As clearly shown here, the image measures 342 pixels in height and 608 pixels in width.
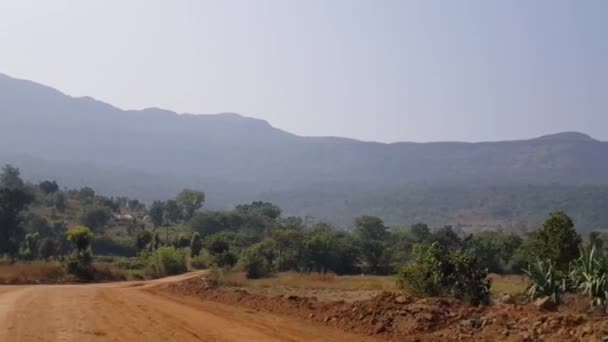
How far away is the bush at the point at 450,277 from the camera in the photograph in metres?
20.8

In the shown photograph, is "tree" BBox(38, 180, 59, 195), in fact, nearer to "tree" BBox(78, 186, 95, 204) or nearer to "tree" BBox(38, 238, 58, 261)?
"tree" BBox(78, 186, 95, 204)

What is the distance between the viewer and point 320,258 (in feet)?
231

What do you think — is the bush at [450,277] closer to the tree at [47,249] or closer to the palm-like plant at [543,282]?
the palm-like plant at [543,282]

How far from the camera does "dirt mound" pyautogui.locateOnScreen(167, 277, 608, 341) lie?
13.2 meters

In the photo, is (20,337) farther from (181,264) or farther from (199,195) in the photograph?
(199,195)

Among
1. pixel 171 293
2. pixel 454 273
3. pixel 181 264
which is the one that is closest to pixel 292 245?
pixel 181 264

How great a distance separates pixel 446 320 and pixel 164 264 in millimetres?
41923

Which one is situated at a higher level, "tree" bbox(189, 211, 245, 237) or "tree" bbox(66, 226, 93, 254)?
"tree" bbox(66, 226, 93, 254)

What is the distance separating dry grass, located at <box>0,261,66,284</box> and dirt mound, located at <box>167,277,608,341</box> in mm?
22231

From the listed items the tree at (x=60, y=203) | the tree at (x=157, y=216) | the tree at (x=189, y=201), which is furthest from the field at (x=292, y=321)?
the tree at (x=189, y=201)

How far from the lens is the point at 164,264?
→ 5459cm

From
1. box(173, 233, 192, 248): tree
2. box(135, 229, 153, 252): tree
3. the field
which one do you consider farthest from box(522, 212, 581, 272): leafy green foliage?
box(173, 233, 192, 248): tree

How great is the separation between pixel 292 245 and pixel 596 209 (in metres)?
148

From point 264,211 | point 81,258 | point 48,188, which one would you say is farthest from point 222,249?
point 48,188
